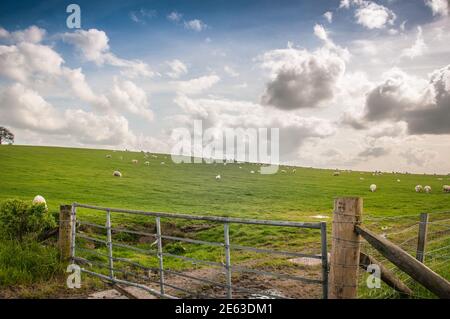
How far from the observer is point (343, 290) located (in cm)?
559

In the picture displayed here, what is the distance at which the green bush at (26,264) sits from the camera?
8.96 m

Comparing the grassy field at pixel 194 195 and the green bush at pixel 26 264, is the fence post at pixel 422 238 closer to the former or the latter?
the grassy field at pixel 194 195

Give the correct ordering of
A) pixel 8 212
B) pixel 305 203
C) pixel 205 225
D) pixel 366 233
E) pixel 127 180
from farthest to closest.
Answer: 1. pixel 127 180
2. pixel 305 203
3. pixel 205 225
4. pixel 8 212
5. pixel 366 233

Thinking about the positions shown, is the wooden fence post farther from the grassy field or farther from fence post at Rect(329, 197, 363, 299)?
fence post at Rect(329, 197, 363, 299)

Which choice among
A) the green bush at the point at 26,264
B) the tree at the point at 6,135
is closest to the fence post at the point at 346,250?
the green bush at the point at 26,264

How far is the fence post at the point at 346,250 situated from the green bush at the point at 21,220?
9.59 m

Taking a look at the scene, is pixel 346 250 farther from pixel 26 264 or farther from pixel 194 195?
pixel 194 195

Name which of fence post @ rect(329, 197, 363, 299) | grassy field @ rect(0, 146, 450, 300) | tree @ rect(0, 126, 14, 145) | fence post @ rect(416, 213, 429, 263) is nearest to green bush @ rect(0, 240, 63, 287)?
grassy field @ rect(0, 146, 450, 300)

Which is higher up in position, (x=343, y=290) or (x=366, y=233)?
(x=366, y=233)

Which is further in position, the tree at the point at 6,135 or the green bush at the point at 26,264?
the tree at the point at 6,135

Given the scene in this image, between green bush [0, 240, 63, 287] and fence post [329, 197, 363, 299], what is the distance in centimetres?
704

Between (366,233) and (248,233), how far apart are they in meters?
15.1
